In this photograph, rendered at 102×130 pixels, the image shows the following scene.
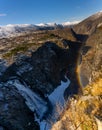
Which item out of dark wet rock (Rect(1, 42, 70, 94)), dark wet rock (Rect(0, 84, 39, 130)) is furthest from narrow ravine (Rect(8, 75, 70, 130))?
dark wet rock (Rect(1, 42, 70, 94))

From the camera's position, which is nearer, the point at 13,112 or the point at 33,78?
the point at 13,112

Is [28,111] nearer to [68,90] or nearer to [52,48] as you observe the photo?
[68,90]

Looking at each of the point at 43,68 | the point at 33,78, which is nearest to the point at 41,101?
the point at 33,78

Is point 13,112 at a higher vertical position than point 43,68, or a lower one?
lower

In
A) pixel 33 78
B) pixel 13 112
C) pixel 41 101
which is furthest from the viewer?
pixel 33 78

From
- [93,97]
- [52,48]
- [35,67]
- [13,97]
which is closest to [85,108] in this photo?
[93,97]

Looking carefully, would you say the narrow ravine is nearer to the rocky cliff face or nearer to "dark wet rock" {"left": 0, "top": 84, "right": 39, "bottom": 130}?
the rocky cliff face

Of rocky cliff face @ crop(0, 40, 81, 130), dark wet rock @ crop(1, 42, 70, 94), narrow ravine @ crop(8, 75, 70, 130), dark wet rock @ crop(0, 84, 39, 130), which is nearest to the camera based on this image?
dark wet rock @ crop(0, 84, 39, 130)

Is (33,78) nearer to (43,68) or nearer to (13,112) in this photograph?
(43,68)
